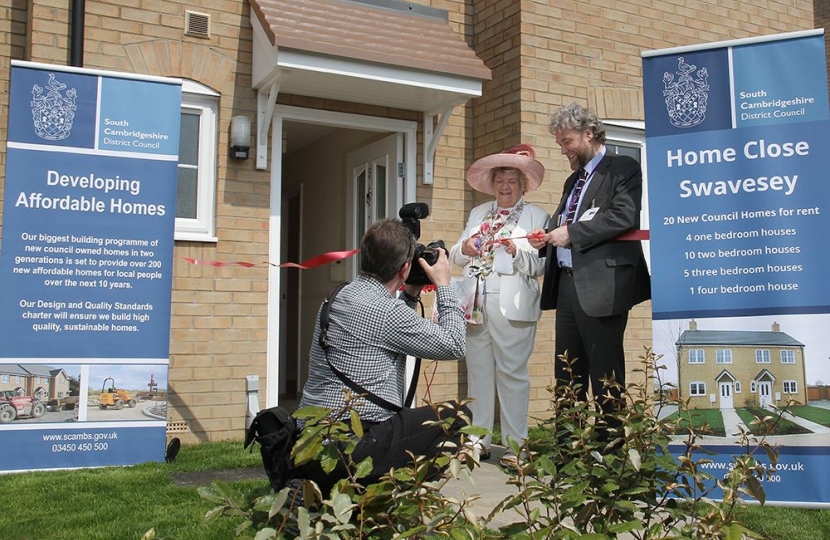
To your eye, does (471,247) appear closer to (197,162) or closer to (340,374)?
(340,374)

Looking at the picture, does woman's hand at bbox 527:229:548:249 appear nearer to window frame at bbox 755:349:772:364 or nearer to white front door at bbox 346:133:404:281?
window frame at bbox 755:349:772:364

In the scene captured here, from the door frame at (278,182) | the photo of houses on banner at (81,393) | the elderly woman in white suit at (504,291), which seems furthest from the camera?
the door frame at (278,182)

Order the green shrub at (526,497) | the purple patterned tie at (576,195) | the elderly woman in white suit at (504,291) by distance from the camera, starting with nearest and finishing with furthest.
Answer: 1. the green shrub at (526,497)
2. the purple patterned tie at (576,195)
3. the elderly woman in white suit at (504,291)

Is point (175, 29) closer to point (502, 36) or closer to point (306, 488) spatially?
point (502, 36)

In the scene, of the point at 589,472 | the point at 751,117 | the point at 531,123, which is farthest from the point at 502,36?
the point at 589,472

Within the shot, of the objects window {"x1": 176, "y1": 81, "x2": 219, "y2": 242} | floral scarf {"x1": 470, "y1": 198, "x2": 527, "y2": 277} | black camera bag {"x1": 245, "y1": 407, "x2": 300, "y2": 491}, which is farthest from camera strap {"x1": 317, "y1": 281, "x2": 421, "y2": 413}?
window {"x1": 176, "y1": 81, "x2": 219, "y2": 242}

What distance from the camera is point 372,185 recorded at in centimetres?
738

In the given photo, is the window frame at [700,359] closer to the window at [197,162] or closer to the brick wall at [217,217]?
the brick wall at [217,217]

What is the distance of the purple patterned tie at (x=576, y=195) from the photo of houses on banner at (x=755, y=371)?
0.82 meters

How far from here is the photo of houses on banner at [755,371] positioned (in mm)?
3621

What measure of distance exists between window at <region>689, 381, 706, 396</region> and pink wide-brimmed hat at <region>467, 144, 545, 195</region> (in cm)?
178

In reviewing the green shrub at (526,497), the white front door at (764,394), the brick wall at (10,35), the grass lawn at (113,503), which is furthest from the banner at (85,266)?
the white front door at (764,394)

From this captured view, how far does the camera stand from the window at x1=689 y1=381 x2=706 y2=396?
3758mm

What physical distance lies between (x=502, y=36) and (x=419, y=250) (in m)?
4.30
